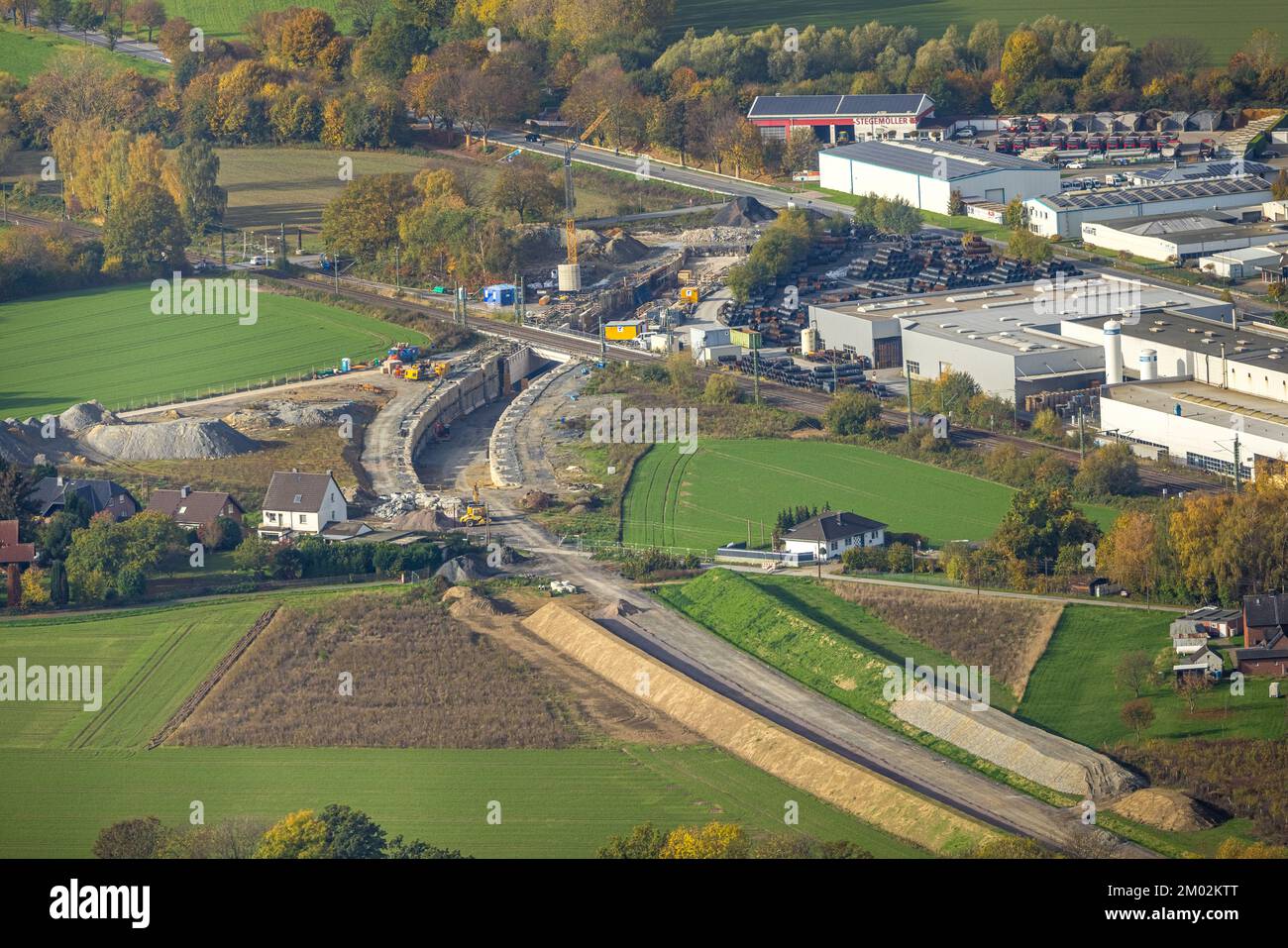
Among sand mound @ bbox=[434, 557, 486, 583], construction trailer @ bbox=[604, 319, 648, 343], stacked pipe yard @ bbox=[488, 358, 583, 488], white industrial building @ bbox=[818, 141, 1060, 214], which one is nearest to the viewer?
sand mound @ bbox=[434, 557, 486, 583]

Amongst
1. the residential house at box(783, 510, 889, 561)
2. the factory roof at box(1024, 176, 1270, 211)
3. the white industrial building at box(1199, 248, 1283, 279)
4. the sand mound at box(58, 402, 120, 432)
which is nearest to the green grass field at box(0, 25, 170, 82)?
the factory roof at box(1024, 176, 1270, 211)

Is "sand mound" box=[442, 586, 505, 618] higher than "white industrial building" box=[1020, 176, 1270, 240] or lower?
lower

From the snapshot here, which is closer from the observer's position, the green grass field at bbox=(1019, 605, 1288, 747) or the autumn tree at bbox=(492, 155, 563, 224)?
the green grass field at bbox=(1019, 605, 1288, 747)

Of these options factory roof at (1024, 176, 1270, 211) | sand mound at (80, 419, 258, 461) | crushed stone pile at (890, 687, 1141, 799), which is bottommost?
crushed stone pile at (890, 687, 1141, 799)

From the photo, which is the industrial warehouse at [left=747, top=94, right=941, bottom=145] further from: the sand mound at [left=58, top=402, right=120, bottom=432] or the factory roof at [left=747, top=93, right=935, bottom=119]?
the sand mound at [left=58, top=402, right=120, bottom=432]

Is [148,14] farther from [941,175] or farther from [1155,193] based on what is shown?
[1155,193]

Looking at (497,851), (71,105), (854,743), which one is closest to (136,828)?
(497,851)

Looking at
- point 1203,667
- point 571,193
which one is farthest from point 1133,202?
point 1203,667
